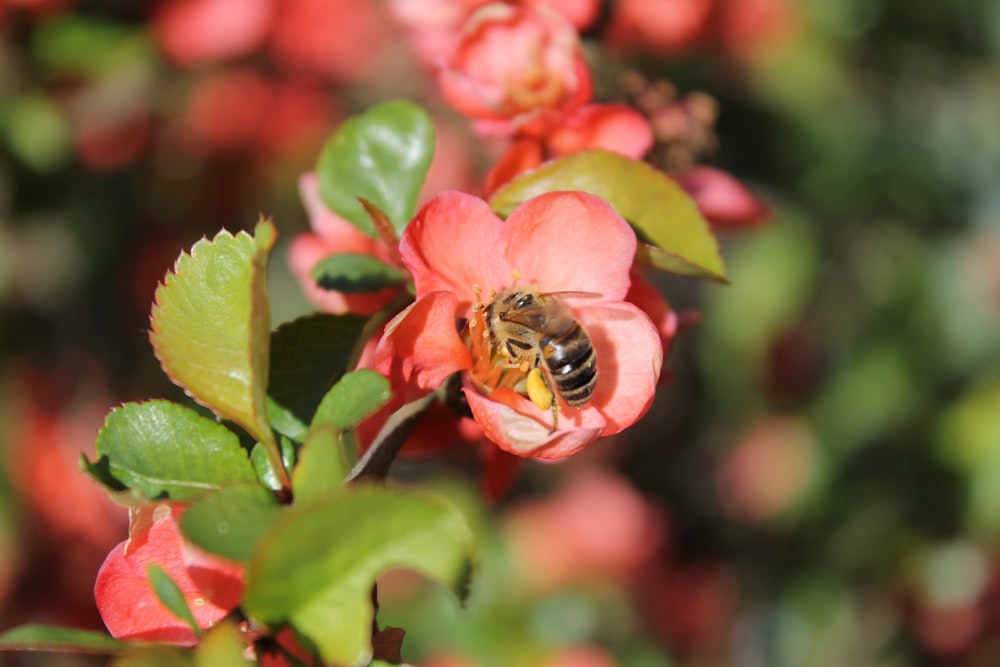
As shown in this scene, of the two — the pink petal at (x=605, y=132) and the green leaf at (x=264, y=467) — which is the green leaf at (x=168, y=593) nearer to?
the green leaf at (x=264, y=467)

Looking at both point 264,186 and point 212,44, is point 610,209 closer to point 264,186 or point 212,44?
point 212,44

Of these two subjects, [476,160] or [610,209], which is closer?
[610,209]

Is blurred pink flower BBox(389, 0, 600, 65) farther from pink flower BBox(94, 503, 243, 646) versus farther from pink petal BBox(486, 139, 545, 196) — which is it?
pink flower BBox(94, 503, 243, 646)

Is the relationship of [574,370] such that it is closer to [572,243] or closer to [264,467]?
[572,243]

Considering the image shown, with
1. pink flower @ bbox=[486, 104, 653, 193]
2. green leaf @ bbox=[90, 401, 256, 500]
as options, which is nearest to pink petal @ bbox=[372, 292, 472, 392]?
green leaf @ bbox=[90, 401, 256, 500]

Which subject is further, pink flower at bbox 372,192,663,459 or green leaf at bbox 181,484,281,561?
pink flower at bbox 372,192,663,459

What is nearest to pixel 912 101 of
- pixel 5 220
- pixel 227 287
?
pixel 5 220
